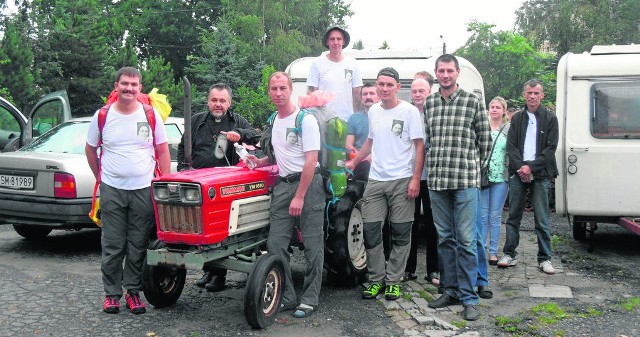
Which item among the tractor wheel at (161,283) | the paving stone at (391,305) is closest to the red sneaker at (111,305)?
the tractor wheel at (161,283)

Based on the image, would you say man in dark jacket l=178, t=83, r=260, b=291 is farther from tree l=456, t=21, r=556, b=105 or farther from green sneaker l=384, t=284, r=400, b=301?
tree l=456, t=21, r=556, b=105

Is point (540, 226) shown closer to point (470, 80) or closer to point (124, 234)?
point (470, 80)

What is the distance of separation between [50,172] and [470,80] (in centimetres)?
535

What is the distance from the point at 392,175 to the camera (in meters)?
6.04

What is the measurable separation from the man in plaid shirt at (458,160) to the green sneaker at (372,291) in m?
0.76

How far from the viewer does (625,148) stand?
808 centimetres

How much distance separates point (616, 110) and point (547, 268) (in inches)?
86.7

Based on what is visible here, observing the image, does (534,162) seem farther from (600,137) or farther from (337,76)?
(337,76)

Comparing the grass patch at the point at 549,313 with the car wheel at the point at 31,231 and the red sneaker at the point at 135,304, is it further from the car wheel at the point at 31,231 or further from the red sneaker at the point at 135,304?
the car wheel at the point at 31,231

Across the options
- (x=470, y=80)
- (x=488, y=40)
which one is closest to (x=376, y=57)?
(x=470, y=80)

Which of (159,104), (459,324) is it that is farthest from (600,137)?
(159,104)

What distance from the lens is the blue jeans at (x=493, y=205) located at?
758cm

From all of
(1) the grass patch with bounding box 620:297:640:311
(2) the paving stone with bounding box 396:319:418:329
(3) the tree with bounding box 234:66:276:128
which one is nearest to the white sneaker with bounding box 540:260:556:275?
(1) the grass patch with bounding box 620:297:640:311

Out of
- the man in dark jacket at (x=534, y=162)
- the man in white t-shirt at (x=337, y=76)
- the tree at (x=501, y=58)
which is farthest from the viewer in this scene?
the tree at (x=501, y=58)
